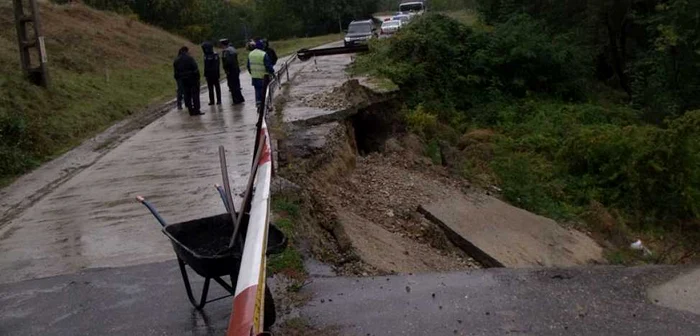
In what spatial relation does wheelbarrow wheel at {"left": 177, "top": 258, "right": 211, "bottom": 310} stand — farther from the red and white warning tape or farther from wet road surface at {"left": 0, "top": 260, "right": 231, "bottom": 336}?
the red and white warning tape

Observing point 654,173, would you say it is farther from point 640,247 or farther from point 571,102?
point 571,102

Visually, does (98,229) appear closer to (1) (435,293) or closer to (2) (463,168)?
(1) (435,293)

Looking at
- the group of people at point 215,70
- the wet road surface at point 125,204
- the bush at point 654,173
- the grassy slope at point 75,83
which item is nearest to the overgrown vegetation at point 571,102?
the bush at point 654,173

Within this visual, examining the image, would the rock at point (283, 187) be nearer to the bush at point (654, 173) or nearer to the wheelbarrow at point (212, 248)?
the wheelbarrow at point (212, 248)

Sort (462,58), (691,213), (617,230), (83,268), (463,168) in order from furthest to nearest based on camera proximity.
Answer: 1. (462,58)
2. (463,168)
3. (691,213)
4. (617,230)
5. (83,268)

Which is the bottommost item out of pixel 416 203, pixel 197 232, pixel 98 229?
pixel 416 203

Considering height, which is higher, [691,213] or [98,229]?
[98,229]

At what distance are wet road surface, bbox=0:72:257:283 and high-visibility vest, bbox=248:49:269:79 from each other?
109 cm

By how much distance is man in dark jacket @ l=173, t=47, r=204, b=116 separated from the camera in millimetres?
18359

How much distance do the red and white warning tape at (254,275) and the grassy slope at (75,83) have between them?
30.6 feet

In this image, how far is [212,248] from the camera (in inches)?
239

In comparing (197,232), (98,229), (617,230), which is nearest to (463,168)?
(617,230)

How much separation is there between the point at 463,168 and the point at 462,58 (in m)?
8.12

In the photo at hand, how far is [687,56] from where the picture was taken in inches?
874
